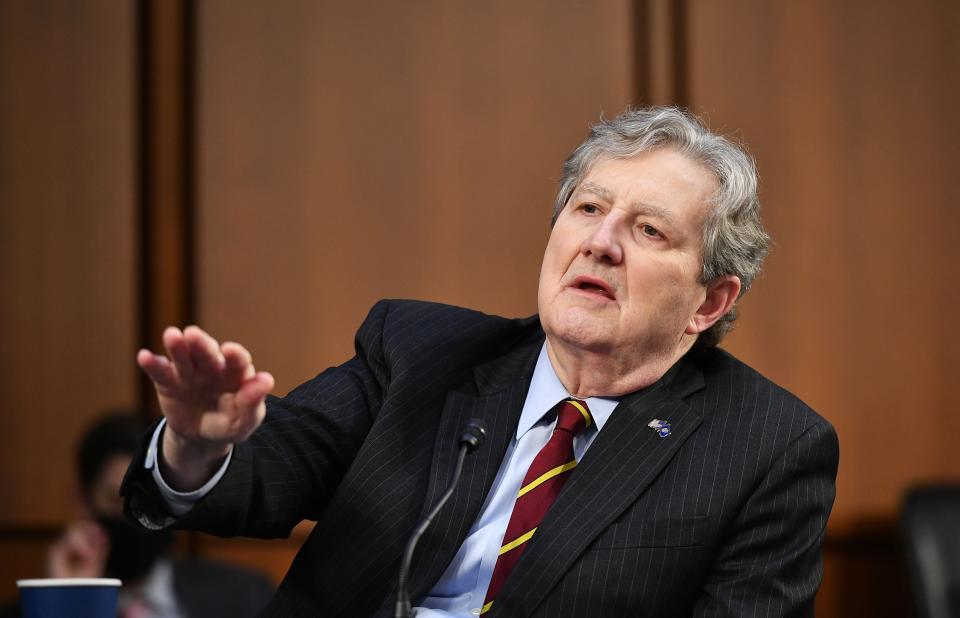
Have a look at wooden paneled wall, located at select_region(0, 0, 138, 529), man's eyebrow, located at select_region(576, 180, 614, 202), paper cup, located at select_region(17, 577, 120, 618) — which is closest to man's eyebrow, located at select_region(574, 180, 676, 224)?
man's eyebrow, located at select_region(576, 180, 614, 202)

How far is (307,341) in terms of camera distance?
3.48 m

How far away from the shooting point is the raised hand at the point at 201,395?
1340mm

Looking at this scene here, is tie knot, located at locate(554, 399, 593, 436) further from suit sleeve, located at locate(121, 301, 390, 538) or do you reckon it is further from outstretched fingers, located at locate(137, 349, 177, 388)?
outstretched fingers, located at locate(137, 349, 177, 388)

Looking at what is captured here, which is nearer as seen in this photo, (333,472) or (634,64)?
(333,472)

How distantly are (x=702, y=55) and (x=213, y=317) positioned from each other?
1668mm

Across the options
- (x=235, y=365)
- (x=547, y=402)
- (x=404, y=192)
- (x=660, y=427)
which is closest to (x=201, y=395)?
(x=235, y=365)

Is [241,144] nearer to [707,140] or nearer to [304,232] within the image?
[304,232]

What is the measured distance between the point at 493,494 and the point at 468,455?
0.24ft

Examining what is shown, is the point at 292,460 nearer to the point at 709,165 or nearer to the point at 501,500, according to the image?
the point at 501,500

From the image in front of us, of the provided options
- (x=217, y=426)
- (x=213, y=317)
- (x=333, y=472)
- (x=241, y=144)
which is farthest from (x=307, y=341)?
(x=217, y=426)

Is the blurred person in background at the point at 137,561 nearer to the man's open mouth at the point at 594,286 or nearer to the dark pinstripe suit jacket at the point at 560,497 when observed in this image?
the dark pinstripe suit jacket at the point at 560,497

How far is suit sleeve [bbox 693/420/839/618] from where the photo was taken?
5.54 feet

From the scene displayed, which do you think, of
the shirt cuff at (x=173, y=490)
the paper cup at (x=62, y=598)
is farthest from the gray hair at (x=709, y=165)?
the paper cup at (x=62, y=598)

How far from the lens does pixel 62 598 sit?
4.68ft
